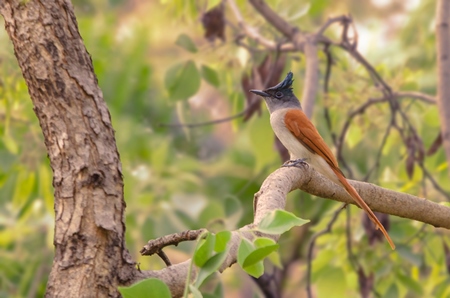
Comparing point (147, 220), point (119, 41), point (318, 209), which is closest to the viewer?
point (147, 220)

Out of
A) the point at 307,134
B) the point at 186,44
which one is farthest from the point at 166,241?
the point at 186,44

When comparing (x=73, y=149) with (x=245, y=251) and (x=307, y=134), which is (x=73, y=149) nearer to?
(x=245, y=251)

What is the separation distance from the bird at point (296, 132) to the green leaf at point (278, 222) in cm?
142

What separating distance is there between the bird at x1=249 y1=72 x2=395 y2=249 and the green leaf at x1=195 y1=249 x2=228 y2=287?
1.50 m

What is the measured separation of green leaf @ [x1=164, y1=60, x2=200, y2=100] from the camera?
3.80m

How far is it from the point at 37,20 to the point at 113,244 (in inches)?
18.7

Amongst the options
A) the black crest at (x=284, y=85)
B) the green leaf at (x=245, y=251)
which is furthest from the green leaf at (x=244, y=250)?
the black crest at (x=284, y=85)

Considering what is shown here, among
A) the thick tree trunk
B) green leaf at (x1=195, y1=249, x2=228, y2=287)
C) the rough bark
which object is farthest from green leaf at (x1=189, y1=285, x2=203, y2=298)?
the rough bark

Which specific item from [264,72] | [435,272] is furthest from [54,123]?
[435,272]

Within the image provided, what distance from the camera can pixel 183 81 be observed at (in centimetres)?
382

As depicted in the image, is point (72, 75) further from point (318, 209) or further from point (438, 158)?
point (318, 209)

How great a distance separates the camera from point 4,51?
3.03m

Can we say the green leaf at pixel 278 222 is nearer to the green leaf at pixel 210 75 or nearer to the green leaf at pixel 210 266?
the green leaf at pixel 210 266

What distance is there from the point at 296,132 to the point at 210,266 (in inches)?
77.8
